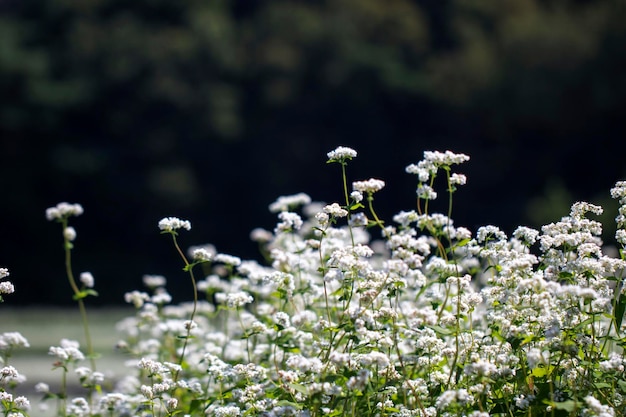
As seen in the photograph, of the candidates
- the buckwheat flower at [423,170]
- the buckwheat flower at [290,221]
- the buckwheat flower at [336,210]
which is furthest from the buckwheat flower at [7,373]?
the buckwheat flower at [423,170]

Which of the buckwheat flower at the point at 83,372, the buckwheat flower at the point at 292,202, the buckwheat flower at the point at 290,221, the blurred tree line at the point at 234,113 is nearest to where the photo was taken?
the buckwheat flower at the point at 290,221

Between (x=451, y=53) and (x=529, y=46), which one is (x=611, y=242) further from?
(x=451, y=53)

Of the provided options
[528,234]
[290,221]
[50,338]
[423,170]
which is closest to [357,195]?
[423,170]

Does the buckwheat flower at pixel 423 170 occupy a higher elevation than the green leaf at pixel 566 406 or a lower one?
higher

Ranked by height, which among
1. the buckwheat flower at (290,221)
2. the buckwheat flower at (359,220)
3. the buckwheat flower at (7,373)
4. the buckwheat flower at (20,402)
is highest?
the buckwheat flower at (290,221)

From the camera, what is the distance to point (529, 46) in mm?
27859

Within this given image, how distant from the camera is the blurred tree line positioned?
92.8 ft

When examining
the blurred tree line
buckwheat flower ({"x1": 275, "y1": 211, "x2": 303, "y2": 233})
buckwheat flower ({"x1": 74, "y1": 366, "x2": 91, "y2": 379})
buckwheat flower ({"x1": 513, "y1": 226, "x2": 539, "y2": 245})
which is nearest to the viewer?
buckwheat flower ({"x1": 513, "y1": 226, "x2": 539, "y2": 245})

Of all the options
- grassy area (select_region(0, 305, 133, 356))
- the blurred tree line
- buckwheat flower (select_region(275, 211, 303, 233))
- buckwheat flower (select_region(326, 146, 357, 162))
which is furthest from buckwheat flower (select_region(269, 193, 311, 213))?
the blurred tree line

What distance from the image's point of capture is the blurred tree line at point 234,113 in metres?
28.3

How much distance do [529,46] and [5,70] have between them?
1807cm

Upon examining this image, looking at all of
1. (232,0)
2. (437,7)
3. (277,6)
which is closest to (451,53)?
(437,7)

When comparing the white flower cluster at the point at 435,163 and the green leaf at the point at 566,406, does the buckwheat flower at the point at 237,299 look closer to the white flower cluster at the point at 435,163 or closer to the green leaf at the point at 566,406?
the white flower cluster at the point at 435,163

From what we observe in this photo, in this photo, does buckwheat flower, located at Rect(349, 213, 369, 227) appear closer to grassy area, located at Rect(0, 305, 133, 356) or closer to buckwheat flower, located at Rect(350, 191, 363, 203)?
buckwheat flower, located at Rect(350, 191, 363, 203)
